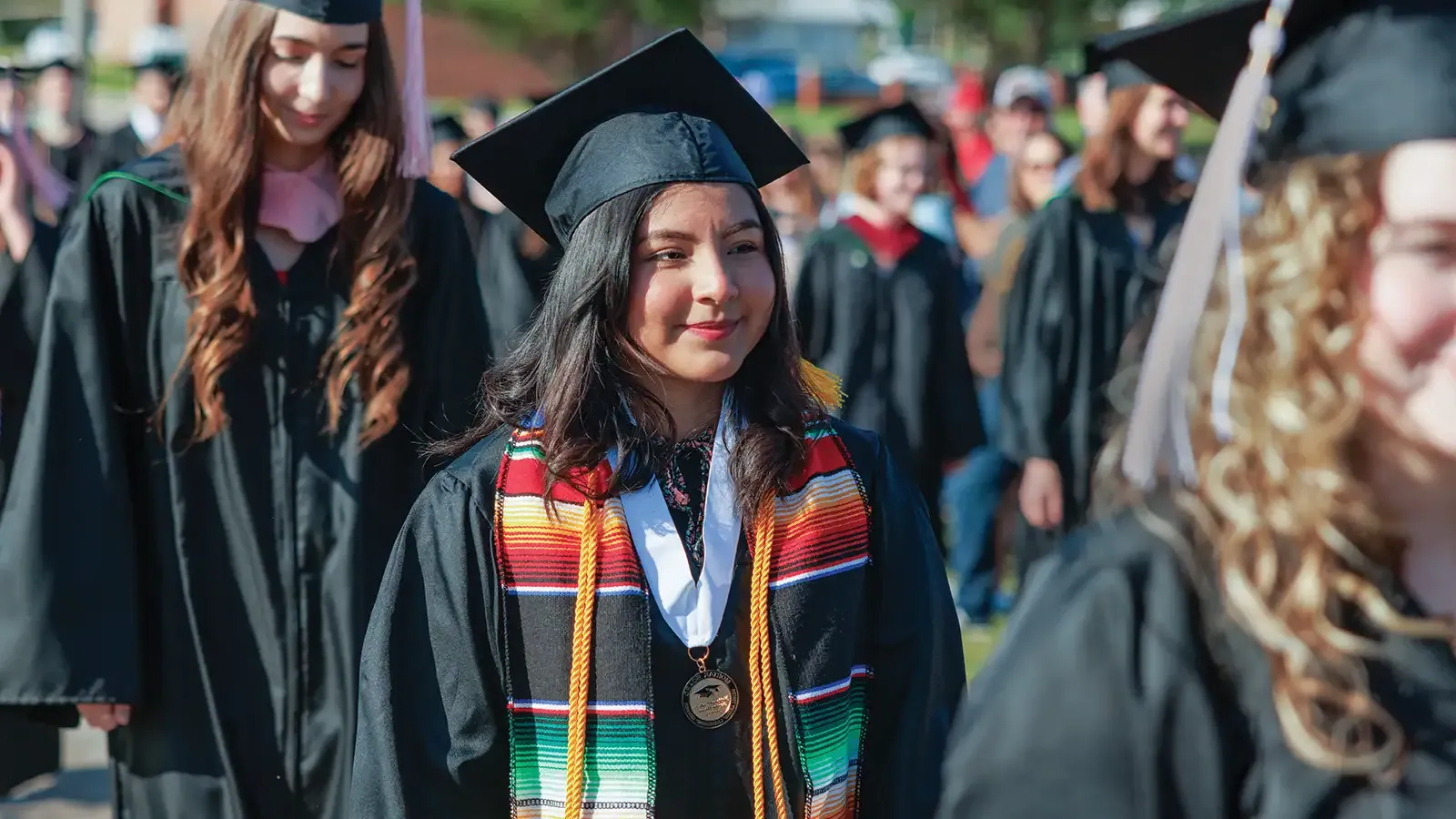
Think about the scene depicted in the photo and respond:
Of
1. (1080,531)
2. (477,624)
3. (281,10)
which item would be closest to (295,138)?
(281,10)

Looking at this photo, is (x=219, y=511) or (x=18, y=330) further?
(x=18, y=330)

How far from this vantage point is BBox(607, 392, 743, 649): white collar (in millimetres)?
2646

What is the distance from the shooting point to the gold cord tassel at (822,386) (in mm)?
2980

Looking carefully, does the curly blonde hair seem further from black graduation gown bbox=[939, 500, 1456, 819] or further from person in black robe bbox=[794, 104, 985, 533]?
person in black robe bbox=[794, 104, 985, 533]

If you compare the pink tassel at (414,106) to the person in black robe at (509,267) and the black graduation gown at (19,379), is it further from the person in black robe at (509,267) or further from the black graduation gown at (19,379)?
the person in black robe at (509,267)

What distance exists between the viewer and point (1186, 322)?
5.44ft

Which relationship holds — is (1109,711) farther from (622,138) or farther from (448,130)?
(448,130)

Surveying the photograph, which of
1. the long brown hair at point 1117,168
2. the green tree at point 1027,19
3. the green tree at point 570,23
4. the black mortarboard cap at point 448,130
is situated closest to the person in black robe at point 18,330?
the long brown hair at point 1117,168

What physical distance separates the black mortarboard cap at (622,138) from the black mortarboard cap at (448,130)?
7.21 metres

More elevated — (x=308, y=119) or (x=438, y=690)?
(x=308, y=119)

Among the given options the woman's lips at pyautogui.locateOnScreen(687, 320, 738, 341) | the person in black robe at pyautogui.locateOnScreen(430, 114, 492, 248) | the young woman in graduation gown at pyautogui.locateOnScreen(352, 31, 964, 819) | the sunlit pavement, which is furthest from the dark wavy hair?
the person in black robe at pyautogui.locateOnScreen(430, 114, 492, 248)

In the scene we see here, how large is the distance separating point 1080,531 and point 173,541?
2.60 metres

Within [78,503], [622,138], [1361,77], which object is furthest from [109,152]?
[1361,77]

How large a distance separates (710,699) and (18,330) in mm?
3275
